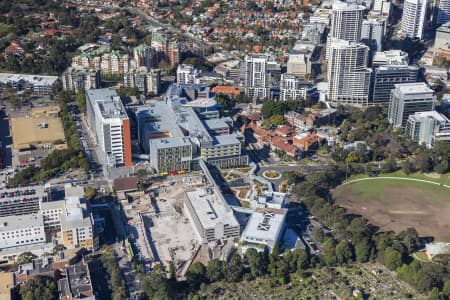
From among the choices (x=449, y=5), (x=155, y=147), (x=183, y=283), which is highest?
(x=449, y=5)

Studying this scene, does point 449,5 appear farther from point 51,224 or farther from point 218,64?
point 51,224

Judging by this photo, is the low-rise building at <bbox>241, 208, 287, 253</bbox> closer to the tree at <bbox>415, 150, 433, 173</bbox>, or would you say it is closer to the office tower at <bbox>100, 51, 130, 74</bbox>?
the tree at <bbox>415, 150, 433, 173</bbox>

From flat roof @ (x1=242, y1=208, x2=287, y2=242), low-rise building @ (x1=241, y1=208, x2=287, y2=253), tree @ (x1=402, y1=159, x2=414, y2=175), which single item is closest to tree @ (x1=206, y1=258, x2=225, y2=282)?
low-rise building @ (x1=241, y1=208, x2=287, y2=253)

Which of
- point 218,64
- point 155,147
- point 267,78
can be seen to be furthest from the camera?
point 218,64

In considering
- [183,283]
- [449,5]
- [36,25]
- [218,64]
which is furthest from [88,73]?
[449,5]

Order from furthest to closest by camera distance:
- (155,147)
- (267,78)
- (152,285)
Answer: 1. (267,78)
2. (155,147)
3. (152,285)

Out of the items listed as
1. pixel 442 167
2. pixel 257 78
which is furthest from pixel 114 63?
pixel 442 167

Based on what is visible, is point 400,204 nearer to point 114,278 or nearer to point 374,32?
point 114,278
